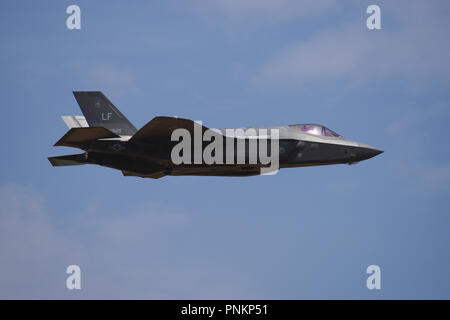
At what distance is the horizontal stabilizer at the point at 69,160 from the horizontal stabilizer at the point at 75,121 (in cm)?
267

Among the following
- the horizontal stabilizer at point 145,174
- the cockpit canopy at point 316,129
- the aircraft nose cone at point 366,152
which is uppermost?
the cockpit canopy at point 316,129

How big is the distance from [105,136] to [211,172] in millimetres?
6426

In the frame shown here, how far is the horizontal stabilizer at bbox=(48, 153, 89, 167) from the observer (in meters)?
39.8

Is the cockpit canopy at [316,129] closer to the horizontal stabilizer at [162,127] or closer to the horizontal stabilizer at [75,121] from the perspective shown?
the horizontal stabilizer at [162,127]

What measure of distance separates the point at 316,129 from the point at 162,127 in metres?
9.86

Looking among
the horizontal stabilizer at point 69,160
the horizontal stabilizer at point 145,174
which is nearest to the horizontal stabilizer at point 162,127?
the horizontal stabilizer at point 145,174

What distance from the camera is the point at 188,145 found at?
39219 millimetres

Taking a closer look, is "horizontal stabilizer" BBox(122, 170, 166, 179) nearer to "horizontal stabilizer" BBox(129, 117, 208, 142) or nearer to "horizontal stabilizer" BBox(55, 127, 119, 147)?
"horizontal stabilizer" BBox(129, 117, 208, 142)

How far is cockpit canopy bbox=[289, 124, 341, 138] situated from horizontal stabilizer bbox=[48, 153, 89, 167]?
38.8 ft

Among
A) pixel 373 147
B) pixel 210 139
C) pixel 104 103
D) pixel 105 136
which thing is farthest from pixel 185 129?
pixel 373 147

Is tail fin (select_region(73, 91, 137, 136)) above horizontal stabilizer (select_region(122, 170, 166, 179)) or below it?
above

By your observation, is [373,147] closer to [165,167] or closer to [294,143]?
[294,143]

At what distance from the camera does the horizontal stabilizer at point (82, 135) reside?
124 feet

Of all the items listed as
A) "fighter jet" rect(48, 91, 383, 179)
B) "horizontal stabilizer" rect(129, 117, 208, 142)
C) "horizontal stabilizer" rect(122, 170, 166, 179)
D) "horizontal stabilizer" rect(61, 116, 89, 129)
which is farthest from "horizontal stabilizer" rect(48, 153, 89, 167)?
"horizontal stabilizer" rect(129, 117, 208, 142)
